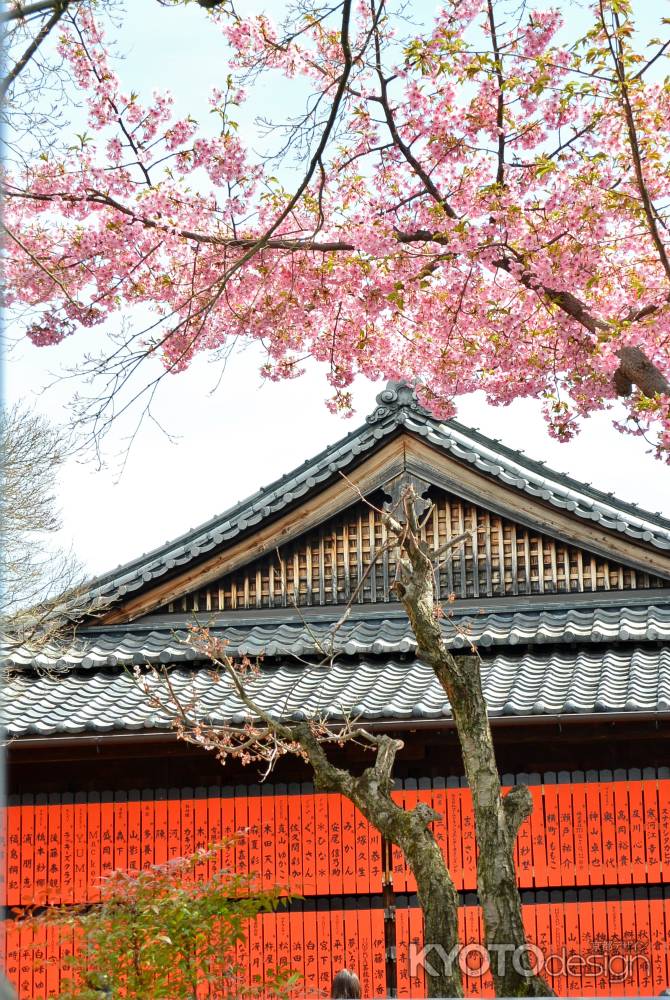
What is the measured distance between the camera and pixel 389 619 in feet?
35.0

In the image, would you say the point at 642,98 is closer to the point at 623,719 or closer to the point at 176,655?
the point at 623,719

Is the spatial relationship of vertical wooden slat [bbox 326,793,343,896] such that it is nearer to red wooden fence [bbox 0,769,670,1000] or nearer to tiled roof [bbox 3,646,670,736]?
red wooden fence [bbox 0,769,670,1000]

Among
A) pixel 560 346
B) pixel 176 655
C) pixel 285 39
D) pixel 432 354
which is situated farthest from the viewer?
pixel 176 655

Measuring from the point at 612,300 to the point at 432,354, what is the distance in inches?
50.7

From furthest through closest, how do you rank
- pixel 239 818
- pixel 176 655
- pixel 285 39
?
pixel 176 655, pixel 239 818, pixel 285 39

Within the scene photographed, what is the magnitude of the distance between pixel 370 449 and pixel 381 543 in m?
0.94

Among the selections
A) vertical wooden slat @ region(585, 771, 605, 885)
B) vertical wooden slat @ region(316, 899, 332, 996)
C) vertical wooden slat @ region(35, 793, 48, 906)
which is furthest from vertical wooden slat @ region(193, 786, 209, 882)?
vertical wooden slat @ region(585, 771, 605, 885)

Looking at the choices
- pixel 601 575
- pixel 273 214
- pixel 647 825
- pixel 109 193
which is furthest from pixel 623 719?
pixel 109 193

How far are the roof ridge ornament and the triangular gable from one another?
287 millimetres

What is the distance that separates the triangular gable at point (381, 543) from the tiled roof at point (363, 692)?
998 millimetres

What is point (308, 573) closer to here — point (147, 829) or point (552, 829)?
point (147, 829)

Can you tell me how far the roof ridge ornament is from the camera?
11640mm

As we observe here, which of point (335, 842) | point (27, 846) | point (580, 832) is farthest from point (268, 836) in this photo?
point (580, 832)

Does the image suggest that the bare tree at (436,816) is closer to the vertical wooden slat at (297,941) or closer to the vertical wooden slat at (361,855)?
the vertical wooden slat at (361,855)
